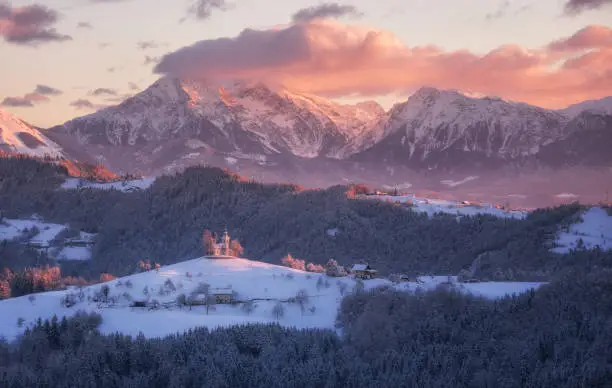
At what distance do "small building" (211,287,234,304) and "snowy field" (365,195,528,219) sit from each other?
72.0 m

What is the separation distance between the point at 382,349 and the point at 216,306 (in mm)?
17844

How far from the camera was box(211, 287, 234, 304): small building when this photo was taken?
2790 inches

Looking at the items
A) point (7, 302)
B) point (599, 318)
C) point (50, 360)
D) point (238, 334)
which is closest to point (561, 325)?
point (599, 318)

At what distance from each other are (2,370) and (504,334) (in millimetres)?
29375

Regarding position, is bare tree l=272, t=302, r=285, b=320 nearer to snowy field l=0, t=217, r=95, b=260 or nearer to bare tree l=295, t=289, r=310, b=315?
bare tree l=295, t=289, r=310, b=315

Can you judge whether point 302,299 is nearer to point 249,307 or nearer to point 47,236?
point 249,307

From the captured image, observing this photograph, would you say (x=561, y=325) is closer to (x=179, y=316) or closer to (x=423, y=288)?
(x=423, y=288)

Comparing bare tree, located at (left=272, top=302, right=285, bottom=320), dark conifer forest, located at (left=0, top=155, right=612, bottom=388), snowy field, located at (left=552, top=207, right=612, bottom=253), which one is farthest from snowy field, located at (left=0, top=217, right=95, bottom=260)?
bare tree, located at (left=272, top=302, right=285, bottom=320)

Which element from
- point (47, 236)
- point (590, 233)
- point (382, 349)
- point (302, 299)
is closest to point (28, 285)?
point (302, 299)

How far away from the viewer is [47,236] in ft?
535

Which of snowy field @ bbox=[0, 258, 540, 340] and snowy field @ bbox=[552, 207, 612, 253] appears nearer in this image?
snowy field @ bbox=[0, 258, 540, 340]

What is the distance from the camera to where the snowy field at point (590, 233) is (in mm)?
106988

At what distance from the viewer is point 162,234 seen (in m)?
169

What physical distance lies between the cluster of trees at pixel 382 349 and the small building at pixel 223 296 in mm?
10253
